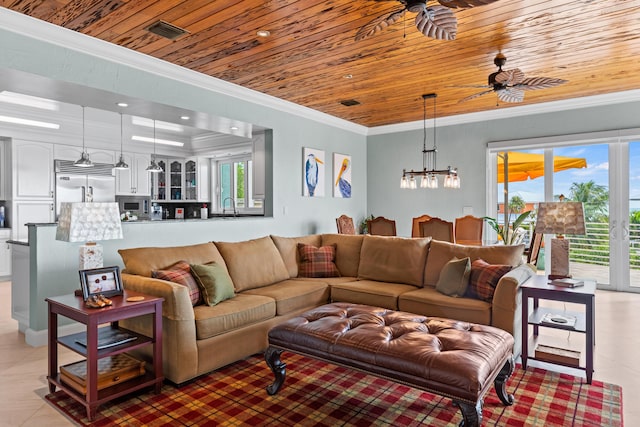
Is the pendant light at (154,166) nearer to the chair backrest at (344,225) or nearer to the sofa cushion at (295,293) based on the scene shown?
the chair backrest at (344,225)

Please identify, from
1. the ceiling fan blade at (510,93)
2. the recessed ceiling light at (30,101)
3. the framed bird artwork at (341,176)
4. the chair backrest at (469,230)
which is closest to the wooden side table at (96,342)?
the ceiling fan blade at (510,93)

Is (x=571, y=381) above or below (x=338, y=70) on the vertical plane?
below

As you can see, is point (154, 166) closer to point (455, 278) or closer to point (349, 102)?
point (349, 102)

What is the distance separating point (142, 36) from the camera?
3531 millimetres

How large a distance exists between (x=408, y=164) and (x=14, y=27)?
229 inches

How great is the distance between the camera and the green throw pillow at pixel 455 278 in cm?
344

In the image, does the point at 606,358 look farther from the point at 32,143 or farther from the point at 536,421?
the point at 32,143

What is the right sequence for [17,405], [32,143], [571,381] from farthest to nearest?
[32,143] < [571,381] < [17,405]

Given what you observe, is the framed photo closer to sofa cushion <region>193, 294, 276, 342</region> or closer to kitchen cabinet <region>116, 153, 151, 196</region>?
sofa cushion <region>193, 294, 276, 342</region>

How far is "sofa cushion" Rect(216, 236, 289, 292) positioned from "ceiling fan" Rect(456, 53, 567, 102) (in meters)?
2.63

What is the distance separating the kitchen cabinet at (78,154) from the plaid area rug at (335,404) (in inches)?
220

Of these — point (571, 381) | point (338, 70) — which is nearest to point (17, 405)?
point (571, 381)

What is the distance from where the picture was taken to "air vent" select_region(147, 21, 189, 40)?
3305mm

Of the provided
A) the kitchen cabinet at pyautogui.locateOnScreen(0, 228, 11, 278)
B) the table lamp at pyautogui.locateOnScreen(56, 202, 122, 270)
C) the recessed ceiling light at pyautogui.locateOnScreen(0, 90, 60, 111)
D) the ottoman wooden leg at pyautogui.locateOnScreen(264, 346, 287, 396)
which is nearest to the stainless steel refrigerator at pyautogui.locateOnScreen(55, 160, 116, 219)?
the kitchen cabinet at pyautogui.locateOnScreen(0, 228, 11, 278)
